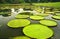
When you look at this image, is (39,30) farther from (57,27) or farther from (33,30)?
(57,27)

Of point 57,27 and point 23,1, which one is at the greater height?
point 23,1

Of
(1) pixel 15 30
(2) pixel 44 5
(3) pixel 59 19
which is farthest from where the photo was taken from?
(2) pixel 44 5

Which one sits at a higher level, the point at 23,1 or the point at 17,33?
the point at 23,1

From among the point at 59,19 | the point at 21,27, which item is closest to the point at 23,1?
the point at 59,19

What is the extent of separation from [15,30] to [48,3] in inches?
86.7

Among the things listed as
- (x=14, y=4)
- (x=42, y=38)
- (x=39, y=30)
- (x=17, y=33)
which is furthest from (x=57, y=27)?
(x=14, y=4)

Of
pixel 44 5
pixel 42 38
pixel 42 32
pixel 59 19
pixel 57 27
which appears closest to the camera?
pixel 42 38

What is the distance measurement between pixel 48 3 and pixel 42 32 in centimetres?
222

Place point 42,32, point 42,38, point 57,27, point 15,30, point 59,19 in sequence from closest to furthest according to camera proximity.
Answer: point 42,38
point 42,32
point 15,30
point 57,27
point 59,19

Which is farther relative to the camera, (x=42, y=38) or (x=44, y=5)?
(x=44, y=5)

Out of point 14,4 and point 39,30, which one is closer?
point 39,30

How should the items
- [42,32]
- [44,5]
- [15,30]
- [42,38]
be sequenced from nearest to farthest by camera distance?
[42,38] < [42,32] < [15,30] < [44,5]

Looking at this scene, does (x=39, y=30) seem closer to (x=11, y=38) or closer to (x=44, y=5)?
(x=11, y=38)

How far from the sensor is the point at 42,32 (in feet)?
4.96
